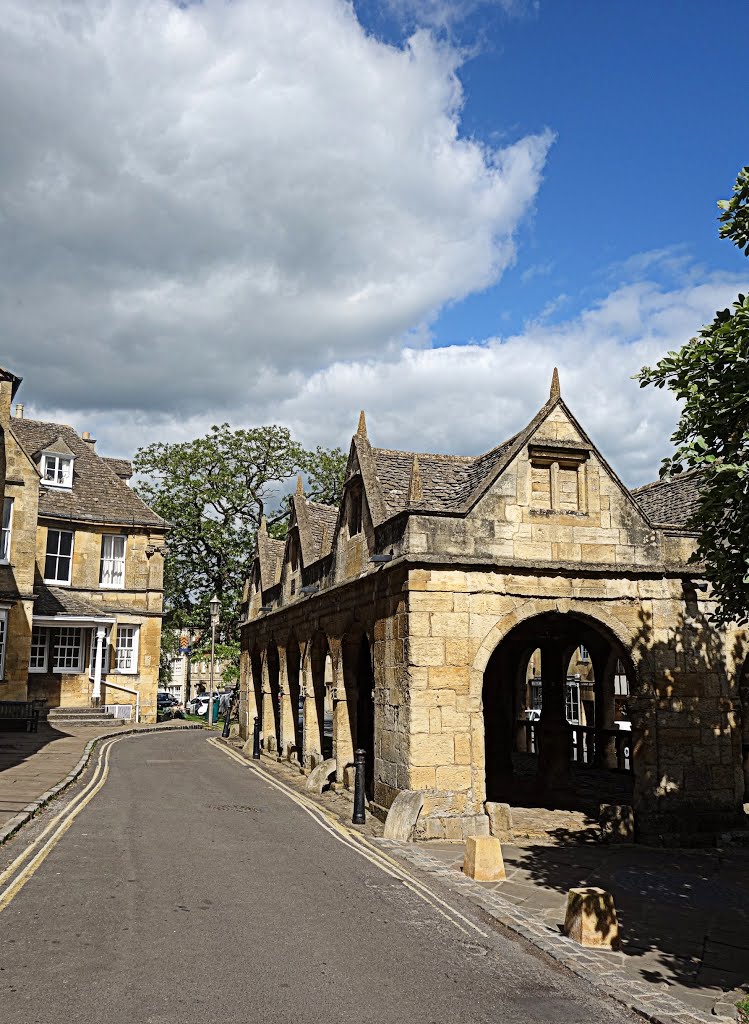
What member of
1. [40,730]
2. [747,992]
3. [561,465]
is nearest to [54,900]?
[747,992]

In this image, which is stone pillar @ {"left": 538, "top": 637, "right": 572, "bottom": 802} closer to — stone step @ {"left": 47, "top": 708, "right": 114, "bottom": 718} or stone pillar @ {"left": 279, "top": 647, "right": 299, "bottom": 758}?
stone pillar @ {"left": 279, "top": 647, "right": 299, "bottom": 758}

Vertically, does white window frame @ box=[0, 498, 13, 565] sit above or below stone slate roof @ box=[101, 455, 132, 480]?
below

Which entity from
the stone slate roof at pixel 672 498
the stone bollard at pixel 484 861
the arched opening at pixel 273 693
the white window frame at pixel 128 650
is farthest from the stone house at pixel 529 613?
the white window frame at pixel 128 650

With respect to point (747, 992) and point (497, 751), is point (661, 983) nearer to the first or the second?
point (747, 992)

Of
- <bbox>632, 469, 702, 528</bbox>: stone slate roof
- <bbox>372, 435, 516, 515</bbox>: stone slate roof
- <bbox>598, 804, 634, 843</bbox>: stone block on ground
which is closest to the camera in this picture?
<bbox>598, 804, 634, 843</bbox>: stone block on ground

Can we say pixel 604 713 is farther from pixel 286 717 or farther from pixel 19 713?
pixel 19 713

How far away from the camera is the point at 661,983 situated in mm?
7406

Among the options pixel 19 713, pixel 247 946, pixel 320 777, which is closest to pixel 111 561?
pixel 19 713

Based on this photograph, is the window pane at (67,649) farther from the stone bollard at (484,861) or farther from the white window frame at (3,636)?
the stone bollard at (484,861)

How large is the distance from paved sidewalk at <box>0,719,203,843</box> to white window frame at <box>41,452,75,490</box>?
11.5m

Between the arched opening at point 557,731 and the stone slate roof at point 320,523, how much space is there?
5.64 m

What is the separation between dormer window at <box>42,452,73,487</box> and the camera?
37.2m

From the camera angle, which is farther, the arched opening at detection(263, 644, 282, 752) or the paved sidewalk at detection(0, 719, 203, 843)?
the arched opening at detection(263, 644, 282, 752)

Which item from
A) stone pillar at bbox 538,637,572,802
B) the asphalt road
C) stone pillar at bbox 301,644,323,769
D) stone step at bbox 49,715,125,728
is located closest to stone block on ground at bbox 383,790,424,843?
the asphalt road
